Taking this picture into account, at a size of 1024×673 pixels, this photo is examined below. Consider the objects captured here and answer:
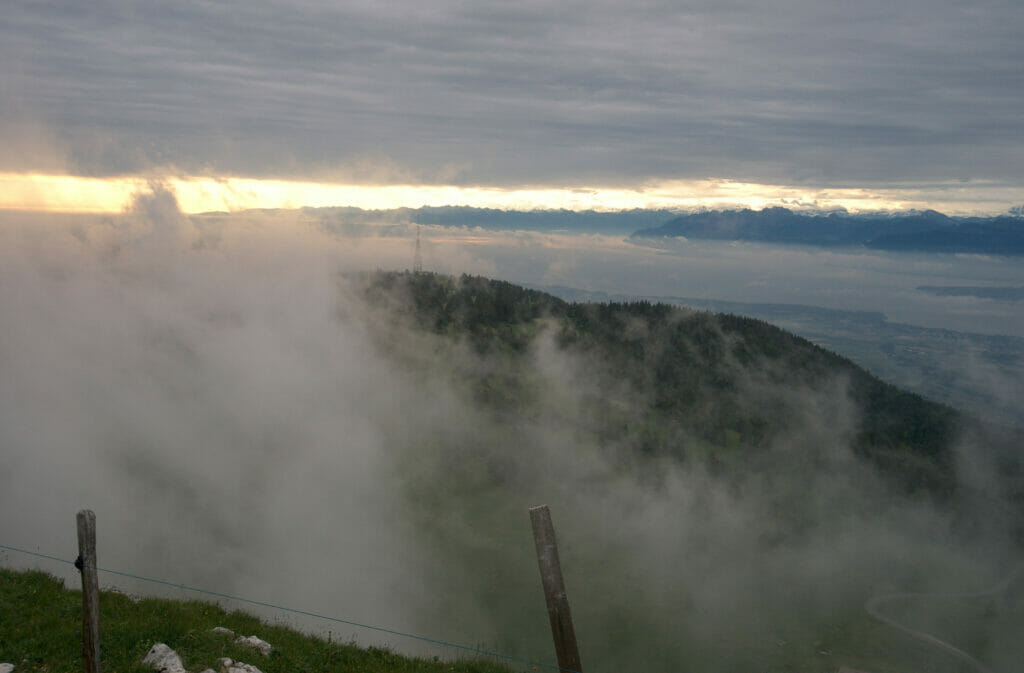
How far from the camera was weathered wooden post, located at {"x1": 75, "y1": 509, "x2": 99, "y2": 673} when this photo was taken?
13938 mm

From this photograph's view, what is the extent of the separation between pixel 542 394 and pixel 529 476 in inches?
1613

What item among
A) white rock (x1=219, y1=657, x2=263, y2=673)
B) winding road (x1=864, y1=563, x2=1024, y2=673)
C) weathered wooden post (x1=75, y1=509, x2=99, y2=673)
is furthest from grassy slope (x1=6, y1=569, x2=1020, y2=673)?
winding road (x1=864, y1=563, x2=1024, y2=673)

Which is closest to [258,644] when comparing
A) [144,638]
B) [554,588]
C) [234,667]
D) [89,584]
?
[234,667]

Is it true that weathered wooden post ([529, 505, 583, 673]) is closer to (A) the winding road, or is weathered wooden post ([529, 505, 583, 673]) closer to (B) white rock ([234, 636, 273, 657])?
(B) white rock ([234, 636, 273, 657])

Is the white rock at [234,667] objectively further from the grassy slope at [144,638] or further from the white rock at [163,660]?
the white rock at [163,660]

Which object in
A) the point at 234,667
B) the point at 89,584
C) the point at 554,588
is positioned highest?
the point at 89,584

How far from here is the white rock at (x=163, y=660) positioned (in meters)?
17.7

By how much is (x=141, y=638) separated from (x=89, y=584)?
246 inches

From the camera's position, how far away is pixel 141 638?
758 inches

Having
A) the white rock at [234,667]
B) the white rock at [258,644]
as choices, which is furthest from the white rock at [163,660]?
the white rock at [258,644]

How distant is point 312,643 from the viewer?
22328mm

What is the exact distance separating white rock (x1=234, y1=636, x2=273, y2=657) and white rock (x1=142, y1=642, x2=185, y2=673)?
102 inches

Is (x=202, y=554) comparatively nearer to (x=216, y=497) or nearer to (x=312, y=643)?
(x=216, y=497)

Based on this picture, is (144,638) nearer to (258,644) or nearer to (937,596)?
(258,644)
